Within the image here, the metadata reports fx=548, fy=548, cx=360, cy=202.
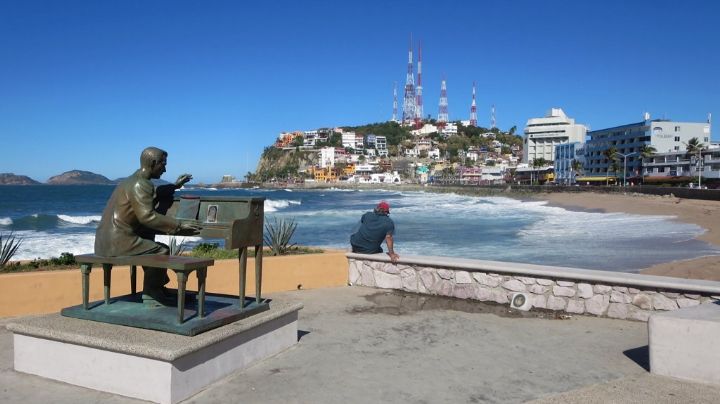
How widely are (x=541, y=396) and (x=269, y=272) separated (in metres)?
4.26

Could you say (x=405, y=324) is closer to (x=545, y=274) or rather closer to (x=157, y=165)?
(x=545, y=274)

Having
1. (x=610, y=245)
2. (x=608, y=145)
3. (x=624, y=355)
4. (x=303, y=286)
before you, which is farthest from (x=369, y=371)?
(x=608, y=145)

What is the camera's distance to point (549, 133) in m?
140

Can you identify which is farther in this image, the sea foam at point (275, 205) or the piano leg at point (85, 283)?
the sea foam at point (275, 205)

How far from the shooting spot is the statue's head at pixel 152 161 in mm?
4355

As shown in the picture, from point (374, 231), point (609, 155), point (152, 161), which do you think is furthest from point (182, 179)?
point (609, 155)

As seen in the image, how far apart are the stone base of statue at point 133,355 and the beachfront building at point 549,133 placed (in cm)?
14073

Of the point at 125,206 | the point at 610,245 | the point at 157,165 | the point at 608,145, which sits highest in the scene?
the point at 608,145

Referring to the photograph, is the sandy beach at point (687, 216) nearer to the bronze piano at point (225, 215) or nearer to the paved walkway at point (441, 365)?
the paved walkway at point (441, 365)

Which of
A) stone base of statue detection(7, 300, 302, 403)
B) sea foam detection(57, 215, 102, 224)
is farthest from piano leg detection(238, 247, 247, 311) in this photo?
sea foam detection(57, 215, 102, 224)

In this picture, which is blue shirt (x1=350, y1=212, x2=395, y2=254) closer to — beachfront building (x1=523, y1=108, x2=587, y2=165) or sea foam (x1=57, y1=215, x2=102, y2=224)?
sea foam (x1=57, y1=215, x2=102, y2=224)

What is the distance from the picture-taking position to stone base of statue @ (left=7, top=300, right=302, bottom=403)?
3688 mm

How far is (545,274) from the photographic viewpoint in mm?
6430

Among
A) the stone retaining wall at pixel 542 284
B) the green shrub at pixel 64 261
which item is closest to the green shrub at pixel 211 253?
A: the green shrub at pixel 64 261
